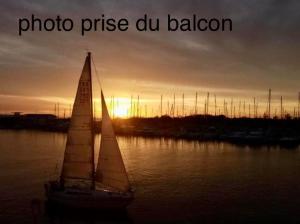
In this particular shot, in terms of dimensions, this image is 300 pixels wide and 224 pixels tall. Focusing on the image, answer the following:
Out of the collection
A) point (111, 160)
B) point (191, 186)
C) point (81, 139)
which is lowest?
point (191, 186)

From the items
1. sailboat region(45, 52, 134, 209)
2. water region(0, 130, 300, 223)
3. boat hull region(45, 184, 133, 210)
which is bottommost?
water region(0, 130, 300, 223)

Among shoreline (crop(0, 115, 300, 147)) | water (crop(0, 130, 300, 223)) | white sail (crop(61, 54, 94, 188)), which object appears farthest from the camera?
Result: shoreline (crop(0, 115, 300, 147))

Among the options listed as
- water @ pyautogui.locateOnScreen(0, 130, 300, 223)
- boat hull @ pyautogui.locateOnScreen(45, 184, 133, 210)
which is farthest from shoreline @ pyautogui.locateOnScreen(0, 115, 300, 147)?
boat hull @ pyautogui.locateOnScreen(45, 184, 133, 210)

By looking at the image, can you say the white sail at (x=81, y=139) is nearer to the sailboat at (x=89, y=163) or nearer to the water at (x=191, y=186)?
the sailboat at (x=89, y=163)

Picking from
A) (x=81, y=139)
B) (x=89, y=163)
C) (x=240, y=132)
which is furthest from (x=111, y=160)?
(x=240, y=132)

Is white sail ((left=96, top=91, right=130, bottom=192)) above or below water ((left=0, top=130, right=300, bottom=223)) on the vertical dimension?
above

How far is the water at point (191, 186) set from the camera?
38.3 meters

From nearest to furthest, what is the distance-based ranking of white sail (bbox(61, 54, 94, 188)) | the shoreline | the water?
1. white sail (bbox(61, 54, 94, 188))
2. the water
3. the shoreline

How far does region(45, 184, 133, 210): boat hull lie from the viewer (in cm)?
3528

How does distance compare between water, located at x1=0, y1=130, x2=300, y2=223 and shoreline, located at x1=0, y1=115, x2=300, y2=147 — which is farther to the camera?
shoreline, located at x1=0, y1=115, x2=300, y2=147

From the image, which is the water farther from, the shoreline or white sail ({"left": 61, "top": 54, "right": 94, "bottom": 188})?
the shoreline

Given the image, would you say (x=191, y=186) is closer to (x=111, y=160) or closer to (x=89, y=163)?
(x=111, y=160)

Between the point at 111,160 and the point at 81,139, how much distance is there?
319 cm

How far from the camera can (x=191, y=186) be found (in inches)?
2067
